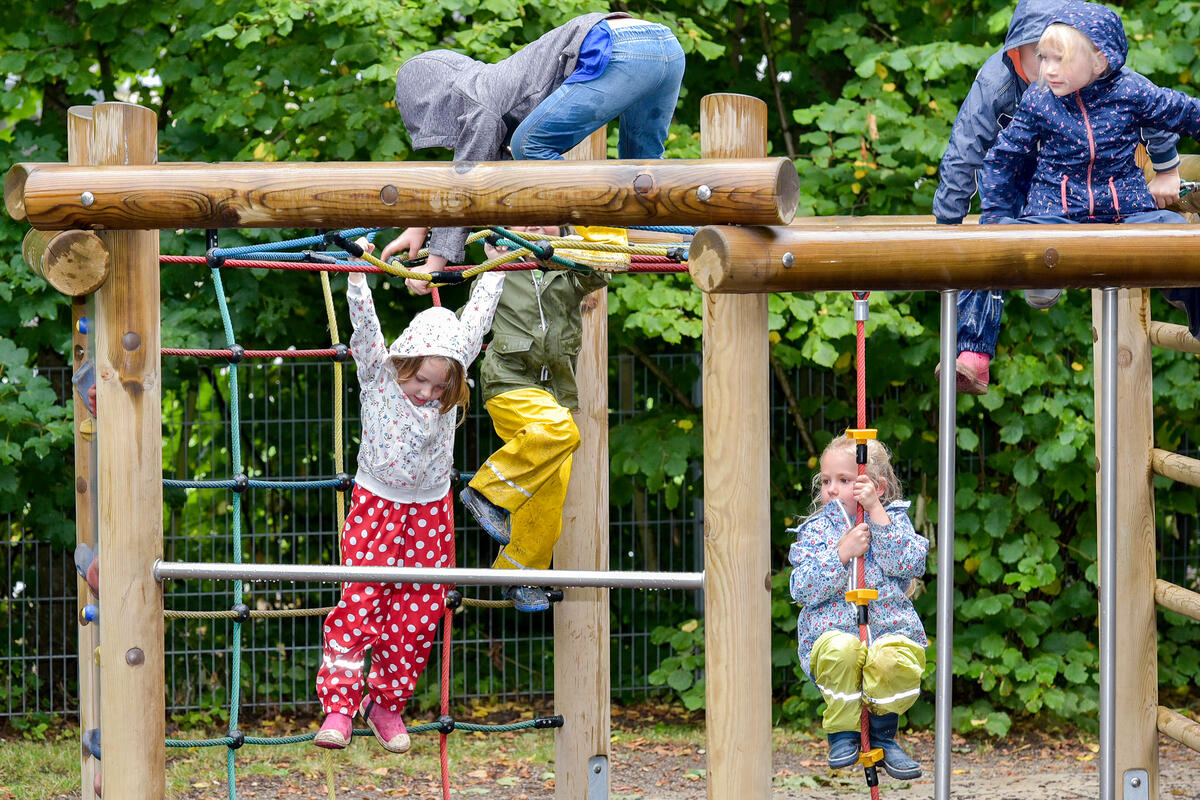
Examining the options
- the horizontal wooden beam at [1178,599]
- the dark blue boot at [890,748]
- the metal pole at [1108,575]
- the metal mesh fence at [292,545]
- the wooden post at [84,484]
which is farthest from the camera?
the metal mesh fence at [292,545]

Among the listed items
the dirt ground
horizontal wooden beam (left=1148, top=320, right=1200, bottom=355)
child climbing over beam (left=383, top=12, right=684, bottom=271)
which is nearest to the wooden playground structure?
child climbing over beam (left=383, top=12, right=684, bottom=271)

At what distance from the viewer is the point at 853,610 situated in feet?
11.1

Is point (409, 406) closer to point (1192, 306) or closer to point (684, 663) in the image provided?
point (1192, 306)

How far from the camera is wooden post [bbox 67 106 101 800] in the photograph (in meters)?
3.06

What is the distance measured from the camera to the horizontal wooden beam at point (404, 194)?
2.70 m

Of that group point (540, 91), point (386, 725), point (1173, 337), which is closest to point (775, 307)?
point (1173, 337)

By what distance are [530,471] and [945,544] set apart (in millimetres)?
1456

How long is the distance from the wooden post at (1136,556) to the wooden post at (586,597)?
1.50 m

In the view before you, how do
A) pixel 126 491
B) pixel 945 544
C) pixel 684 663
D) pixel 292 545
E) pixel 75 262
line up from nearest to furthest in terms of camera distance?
pixel 945 544, pixel 75 262, pixel 126 491, pixel 684 663, pixel 292 545

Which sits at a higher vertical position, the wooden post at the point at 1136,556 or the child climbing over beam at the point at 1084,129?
the child climbing over beam at the point at 1084,129

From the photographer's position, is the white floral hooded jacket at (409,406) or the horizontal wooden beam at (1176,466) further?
the horizontal wooden beam at (1176,466)

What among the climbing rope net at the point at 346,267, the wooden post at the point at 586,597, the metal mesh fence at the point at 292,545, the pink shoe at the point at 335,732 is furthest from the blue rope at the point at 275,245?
the metal mesh fence at the point at 292,545

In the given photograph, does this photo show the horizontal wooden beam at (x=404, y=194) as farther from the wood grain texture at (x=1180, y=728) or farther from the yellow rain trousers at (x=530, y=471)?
the wood grain texture at (x=1180, y=728)

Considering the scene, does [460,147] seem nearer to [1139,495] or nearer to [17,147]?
[1139,495]
